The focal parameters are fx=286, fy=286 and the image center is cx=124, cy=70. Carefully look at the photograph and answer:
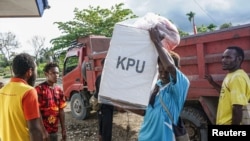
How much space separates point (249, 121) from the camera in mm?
2844

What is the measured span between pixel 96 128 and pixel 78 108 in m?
1.32

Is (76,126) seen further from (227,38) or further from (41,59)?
(41,59)

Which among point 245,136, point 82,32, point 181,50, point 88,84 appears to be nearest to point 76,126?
point 88,84

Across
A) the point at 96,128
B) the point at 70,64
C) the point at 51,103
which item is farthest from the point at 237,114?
the point at 70,64

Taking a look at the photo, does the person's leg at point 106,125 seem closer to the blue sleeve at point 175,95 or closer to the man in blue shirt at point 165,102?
the man in blue shirt at point 165,102

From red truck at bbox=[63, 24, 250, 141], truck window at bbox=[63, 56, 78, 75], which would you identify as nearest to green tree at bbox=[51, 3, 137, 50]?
truck window at bbox=[63, 56, 78, 75]

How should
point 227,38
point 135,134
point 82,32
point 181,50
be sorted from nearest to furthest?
point 227,38 → point 181,50 → point 135,134 → point 82,32

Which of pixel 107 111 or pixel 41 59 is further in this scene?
pixel 41 59

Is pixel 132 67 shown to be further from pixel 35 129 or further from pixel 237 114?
pixel 237 114

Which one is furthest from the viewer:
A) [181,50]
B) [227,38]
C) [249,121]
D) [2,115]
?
[181,50]

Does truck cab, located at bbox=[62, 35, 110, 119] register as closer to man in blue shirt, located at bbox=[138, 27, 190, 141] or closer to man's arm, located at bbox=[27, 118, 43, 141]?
man's arm, located at bbox=[27, 118, 43, 141]

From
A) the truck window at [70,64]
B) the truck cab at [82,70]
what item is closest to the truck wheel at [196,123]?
the truck cab at [82,70]

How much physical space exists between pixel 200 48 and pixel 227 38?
0.45 metres

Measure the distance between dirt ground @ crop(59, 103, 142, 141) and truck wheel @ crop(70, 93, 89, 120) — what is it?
0.47 ft
